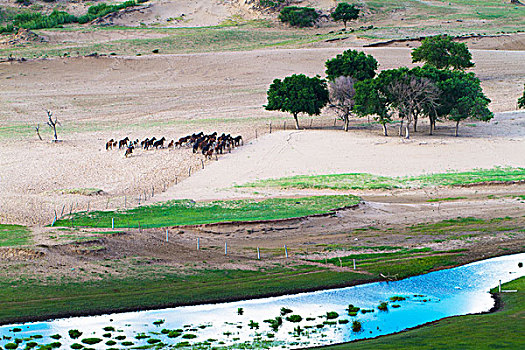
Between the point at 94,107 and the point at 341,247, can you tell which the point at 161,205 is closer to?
the point at 341,247

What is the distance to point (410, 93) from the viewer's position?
199ft

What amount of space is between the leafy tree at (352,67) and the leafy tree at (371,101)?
6.91 m

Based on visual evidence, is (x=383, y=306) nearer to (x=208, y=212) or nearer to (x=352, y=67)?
(x=208, y=212)

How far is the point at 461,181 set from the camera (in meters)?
46.4

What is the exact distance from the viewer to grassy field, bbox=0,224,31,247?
31909mm

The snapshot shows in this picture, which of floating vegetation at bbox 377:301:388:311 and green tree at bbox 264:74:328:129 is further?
green tree at bbox 264:74:328:129

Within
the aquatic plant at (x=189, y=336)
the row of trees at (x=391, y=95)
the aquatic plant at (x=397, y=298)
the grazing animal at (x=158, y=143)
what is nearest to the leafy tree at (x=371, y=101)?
the row of trees at (x=391, y=95)

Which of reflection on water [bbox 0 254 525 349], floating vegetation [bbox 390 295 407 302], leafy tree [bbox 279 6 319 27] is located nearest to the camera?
reflection on water [bbox 0 254 525 349]

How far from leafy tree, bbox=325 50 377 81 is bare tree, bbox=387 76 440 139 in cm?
962

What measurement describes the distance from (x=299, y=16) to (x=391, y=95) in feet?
204

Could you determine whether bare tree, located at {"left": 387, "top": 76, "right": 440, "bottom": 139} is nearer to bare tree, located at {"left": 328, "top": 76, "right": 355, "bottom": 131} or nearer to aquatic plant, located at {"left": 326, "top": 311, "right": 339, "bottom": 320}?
bare tree, located at {"left": 328, "top": 76, "right": 355, "bottom": 131}

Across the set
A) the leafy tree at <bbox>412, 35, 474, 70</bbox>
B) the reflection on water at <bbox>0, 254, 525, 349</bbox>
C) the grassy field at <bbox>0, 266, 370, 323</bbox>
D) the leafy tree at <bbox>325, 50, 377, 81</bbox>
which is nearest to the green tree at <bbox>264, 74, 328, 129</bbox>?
the leafy tree at <bbox>325, 50, 377, 81</bbox>

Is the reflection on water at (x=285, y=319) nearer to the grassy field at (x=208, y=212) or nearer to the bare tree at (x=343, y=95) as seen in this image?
the grassy field at (x=208, y=212)

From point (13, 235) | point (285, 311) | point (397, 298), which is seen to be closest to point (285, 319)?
point (285, 311)
